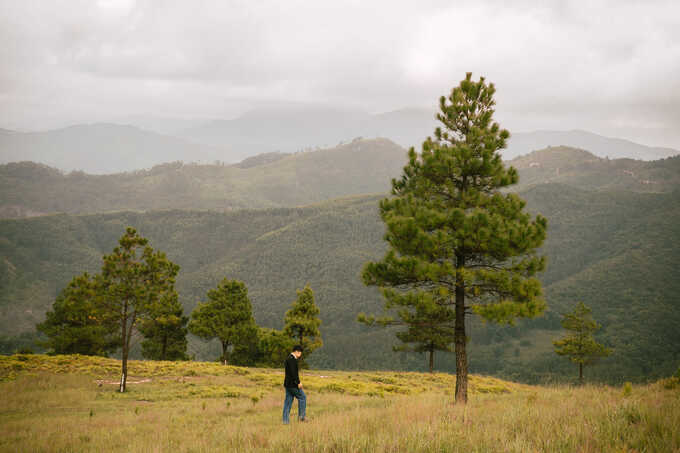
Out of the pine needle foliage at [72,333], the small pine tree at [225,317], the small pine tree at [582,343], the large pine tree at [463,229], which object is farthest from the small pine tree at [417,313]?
the pine needle foliage at [72,333]

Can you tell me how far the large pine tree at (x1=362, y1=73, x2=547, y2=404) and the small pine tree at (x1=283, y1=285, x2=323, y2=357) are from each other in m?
21.5

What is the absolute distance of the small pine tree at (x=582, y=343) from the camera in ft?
131

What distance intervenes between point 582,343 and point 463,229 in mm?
38330

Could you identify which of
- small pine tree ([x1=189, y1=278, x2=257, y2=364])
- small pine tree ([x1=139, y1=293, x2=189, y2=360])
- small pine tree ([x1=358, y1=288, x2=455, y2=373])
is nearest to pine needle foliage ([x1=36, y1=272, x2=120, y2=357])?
small pine tree ([x1=139, y1=293, x2=189, y2=360])

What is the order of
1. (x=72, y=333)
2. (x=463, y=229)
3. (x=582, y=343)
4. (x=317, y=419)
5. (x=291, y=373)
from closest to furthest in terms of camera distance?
(x=317, y=419)
(x=291, y=373)
(x=463, y=229)
(x=72, y=333)
(x=582, y=343)

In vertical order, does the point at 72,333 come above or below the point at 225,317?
below

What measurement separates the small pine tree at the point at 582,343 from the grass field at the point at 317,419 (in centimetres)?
2794

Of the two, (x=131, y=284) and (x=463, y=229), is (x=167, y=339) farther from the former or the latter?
(x=463, y=229)

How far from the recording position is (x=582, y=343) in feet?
132

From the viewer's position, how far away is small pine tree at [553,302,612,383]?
39781mm

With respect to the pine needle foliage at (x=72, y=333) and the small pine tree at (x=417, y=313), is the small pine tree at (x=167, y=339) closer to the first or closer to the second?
the pine needle foliage at (x=72, y=333)

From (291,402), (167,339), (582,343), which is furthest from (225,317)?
(582,343)

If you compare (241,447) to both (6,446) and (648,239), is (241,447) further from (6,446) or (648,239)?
(648,239)

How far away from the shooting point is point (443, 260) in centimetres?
1232
